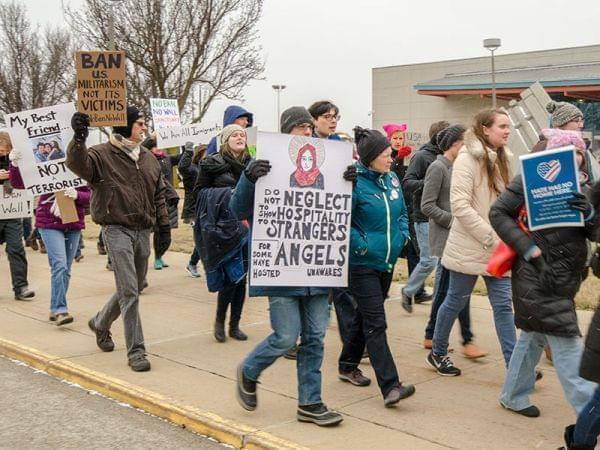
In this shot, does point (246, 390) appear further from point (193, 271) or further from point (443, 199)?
point (193, 271)

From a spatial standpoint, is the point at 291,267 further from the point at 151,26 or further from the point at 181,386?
the point at 151,26

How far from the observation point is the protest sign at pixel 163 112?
46.4ft

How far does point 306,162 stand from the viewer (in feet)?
15.6

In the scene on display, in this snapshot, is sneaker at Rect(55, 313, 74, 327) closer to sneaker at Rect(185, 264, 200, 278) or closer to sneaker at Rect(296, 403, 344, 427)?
sneaker at Rect(185, 264, 200, 278)

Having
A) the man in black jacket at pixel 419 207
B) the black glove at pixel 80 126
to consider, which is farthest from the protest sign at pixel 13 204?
the man in black jacket at pixel 419 207

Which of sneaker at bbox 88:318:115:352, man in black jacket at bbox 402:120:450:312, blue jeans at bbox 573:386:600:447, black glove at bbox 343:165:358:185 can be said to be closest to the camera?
blue jeans at bbox 573:386:600:447

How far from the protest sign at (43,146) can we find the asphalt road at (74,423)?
2.28 metres

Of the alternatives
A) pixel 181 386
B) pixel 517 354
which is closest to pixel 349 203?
pixel 517 354

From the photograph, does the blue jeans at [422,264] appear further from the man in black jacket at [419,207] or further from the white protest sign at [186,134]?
the white protest sign at [186,134]

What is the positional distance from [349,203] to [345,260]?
0.37 meters

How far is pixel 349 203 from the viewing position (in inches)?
191

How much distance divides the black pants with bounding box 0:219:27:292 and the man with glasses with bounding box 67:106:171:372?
11.0ft

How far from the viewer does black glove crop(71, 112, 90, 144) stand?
552cm

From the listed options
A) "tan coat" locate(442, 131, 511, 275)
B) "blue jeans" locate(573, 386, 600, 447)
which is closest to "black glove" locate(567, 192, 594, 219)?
"blue jeans" locate(573, 386, 600, 447)
